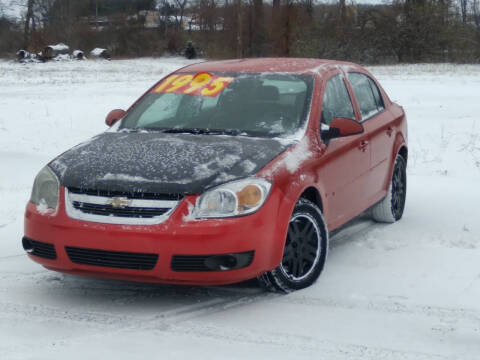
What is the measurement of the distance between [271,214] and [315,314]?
65cm

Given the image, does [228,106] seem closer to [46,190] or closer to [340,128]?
[340,128]

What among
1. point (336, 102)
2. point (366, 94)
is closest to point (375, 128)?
point (366, 94)

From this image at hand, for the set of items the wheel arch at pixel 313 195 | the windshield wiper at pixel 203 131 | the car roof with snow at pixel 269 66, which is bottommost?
the wheel arch at pixel 313 195

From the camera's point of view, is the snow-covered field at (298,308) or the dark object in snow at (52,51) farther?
the dark object in snow at (52,51)

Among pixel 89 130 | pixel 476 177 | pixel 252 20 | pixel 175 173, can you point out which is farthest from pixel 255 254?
pixel 252 20

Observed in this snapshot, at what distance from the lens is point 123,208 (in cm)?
429

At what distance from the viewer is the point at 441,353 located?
3803mm

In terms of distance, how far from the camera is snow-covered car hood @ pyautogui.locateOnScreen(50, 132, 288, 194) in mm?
4328

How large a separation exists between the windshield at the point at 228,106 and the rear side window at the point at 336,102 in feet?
0.61

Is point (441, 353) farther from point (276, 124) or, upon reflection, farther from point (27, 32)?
point (27, 32)

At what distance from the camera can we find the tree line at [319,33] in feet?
150

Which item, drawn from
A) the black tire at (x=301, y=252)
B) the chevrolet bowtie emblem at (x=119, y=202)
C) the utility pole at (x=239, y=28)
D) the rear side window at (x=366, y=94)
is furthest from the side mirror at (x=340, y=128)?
the utility pole at (x=239, y=28)

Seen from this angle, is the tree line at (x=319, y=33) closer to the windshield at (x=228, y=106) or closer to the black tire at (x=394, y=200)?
the black tire at (x=394, y=200)

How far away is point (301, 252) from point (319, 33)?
43.2 m
